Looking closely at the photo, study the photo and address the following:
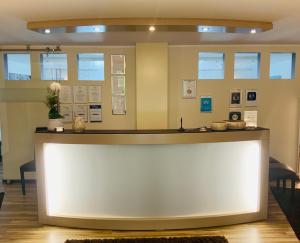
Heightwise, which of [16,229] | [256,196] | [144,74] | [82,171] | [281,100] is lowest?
[16,229]

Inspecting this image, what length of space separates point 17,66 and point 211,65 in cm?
346

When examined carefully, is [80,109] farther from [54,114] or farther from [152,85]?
[54,114]

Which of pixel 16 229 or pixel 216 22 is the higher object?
pixel 216 22

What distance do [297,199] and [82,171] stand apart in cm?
321

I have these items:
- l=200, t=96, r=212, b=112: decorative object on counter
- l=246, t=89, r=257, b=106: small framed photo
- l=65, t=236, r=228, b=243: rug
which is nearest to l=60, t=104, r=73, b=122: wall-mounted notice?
l=200, t=96, r=212, b=112: decorative object on counter

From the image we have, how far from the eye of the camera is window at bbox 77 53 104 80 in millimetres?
4859

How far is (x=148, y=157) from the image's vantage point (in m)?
3.15

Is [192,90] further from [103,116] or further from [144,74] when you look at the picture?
[103,116]

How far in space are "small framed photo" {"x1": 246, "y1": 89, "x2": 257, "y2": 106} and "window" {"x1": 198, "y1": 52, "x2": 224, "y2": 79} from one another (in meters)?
0.54

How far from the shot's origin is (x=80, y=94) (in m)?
4.85

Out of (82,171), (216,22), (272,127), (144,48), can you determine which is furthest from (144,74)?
(272,127)

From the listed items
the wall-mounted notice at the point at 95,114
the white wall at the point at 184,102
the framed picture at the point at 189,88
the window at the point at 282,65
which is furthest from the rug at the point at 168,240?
the window at the point at 282,65

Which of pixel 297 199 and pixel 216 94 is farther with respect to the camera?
pixel 216 94

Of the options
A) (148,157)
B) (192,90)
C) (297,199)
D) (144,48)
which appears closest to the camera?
(148,157)
